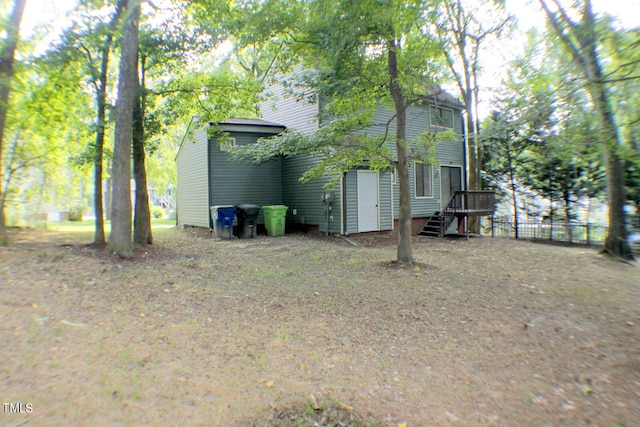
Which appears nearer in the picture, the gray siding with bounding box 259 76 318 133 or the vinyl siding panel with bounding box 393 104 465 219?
the gray siding with bounding box 259 76 318 133

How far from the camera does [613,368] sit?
3.71m

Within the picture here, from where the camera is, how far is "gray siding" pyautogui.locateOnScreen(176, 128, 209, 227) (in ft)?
47.5

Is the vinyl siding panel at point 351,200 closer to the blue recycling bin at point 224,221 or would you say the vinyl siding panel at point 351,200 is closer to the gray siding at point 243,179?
the gray siding at point 243,179

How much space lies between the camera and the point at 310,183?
13.8 metres

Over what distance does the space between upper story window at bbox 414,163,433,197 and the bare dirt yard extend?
7.87 metres

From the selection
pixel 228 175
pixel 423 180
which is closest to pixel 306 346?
pixel 228 175

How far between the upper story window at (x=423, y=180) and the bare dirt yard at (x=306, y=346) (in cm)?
787

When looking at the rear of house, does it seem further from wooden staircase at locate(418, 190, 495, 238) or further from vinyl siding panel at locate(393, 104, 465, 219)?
wooden staircase at locate(418, 190, 495, 238)

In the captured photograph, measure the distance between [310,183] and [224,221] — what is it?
3403 mm

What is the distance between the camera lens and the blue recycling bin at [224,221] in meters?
12.5

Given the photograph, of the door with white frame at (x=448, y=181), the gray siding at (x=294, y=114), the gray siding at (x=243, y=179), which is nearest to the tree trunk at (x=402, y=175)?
the gray siding at (x=294, y=114)

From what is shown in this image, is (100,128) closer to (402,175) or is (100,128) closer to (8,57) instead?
(8,57)

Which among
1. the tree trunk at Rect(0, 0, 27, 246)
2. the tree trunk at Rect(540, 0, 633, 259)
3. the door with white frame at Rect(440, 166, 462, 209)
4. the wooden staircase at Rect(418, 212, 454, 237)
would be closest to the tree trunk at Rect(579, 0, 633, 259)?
the tree trunk at Rect(540, 0, 633, 259)

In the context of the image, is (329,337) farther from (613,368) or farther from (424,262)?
(424,262)
